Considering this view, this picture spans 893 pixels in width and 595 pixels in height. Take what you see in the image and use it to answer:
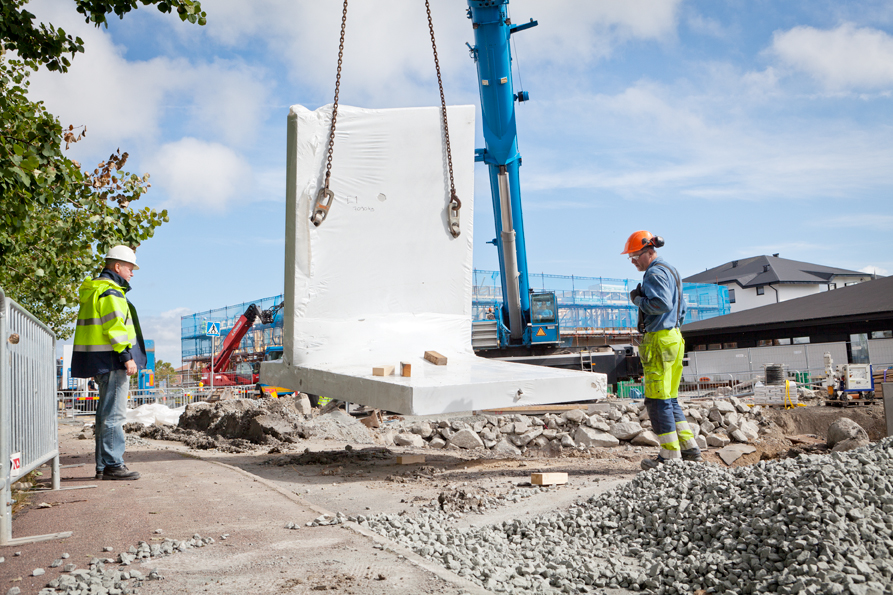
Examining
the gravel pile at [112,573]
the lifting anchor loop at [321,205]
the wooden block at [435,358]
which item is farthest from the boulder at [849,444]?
the gravel pile at [112,573]

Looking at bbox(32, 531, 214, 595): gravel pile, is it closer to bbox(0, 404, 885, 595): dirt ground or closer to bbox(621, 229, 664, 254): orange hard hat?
bbox(0, 404, 885, 595): dirt ground

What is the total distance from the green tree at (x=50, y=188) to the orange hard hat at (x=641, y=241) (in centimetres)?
473

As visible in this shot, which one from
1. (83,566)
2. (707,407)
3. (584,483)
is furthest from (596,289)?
(83,566)

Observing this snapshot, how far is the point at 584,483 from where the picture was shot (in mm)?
5520

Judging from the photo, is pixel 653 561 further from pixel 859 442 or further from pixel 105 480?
pixel 859 442

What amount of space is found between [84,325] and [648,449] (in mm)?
6855

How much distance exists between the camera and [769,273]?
162 feet

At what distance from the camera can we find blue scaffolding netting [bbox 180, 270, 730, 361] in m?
32.6

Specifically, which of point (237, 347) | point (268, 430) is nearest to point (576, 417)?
point (268, 430)

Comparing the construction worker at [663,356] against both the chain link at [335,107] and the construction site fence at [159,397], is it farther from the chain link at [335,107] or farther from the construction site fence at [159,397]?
the construction site fence at [159,397]

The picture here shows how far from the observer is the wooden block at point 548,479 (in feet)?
17.6

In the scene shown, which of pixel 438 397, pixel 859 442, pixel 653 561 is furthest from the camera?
pixel 859 442

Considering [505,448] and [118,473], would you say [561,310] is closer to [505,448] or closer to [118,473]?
[505,448]

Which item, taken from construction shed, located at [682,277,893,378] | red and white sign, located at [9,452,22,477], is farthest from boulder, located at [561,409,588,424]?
construction shed, located at [682,277,893,378]
